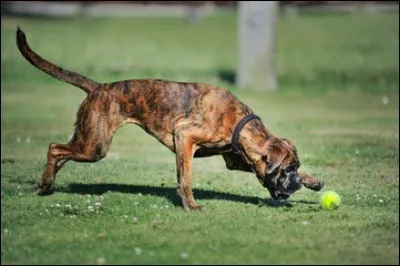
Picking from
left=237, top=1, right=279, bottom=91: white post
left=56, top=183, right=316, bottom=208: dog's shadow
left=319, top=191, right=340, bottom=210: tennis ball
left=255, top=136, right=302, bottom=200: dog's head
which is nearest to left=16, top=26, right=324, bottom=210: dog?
left=255, top=136, right=302, bottom=200: dog's head

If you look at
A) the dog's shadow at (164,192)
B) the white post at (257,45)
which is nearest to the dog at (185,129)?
the dog's shadow at (164,192)

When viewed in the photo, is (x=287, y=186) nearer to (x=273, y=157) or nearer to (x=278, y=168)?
(x=278, y=168)

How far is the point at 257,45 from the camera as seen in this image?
19016 mm

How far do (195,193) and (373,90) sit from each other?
10.6m

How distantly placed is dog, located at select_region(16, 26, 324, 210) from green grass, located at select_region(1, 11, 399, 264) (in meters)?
0.37

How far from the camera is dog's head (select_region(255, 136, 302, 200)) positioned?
8.34 m

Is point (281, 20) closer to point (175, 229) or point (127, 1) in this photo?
point (127, 1)

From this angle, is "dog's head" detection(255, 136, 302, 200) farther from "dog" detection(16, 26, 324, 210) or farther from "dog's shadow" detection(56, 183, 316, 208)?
"dog's shadow" detection(56, 183, 316, 208)

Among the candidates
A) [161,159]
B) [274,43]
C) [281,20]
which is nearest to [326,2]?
[274,43]

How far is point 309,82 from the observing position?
20594 mm

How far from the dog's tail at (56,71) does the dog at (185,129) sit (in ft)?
0.03

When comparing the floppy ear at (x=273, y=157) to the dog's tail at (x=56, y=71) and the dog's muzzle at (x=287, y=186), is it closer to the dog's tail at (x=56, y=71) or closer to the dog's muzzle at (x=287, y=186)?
the dog's muzzle at (x=287, y=186)

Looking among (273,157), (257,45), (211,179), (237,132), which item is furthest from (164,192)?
(257,45)

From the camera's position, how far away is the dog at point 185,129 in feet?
27.6
